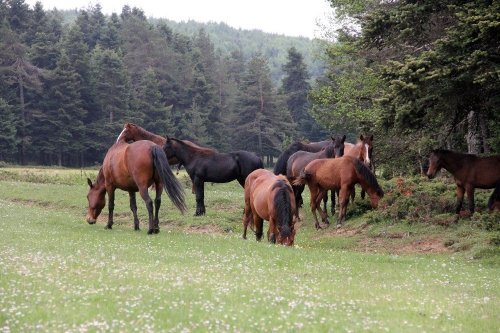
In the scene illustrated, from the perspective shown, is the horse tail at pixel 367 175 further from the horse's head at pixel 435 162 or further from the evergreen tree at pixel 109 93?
the evergreen tree at pixel 109 93

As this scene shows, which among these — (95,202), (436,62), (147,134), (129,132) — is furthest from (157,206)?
→ (436,62)

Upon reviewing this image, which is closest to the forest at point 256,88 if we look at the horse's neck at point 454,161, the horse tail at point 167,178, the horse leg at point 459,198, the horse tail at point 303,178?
the horse's neck at point 454,161

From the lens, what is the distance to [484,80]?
13914 millimetres

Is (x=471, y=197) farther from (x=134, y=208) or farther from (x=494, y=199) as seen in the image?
(x=134, y=208)

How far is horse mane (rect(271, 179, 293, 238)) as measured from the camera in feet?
51.6

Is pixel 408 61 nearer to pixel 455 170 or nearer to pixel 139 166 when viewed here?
pixel 455 170

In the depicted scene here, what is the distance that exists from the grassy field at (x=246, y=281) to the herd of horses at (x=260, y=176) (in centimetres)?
105

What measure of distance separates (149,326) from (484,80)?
10004 millimetres

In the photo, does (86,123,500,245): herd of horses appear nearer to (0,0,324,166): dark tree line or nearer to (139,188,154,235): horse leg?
(139,188,154,235): horse leg

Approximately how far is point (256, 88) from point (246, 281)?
8501 centimetres

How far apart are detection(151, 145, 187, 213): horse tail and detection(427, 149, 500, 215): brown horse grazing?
886 centimetres

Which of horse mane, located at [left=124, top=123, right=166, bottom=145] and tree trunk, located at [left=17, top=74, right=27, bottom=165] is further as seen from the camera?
tree trunk, located at [left=17, top=74, right=27, bottom=165]

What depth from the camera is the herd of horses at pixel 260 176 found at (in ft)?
55.7

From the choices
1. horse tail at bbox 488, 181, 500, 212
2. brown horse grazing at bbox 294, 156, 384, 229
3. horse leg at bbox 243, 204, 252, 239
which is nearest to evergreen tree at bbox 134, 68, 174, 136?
brown horse grazing at bbox 294, 156, 384, 229
